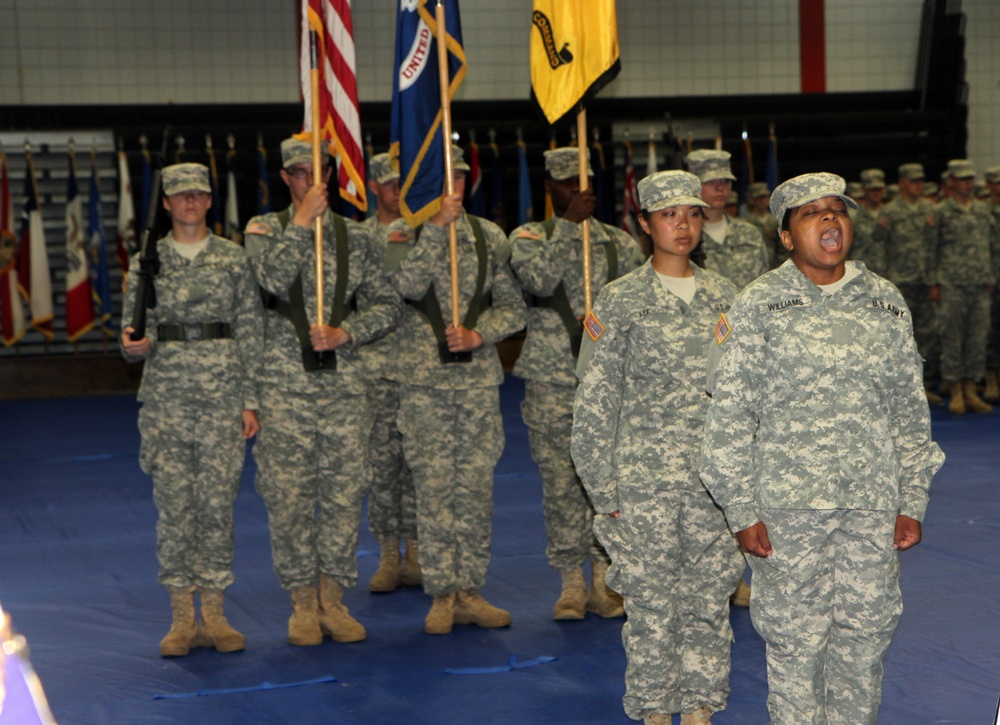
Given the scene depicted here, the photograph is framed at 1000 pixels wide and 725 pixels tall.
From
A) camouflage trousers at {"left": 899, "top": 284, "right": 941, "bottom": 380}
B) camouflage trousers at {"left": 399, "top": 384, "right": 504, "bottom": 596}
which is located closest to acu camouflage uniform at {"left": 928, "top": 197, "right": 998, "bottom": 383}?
camouflage trousers at {"left": 899, "top": 284, "right": 941, "bottom": 380}

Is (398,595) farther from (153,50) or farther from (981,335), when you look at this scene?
(153,50)

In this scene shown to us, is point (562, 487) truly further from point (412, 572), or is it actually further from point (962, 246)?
point (962, 246)

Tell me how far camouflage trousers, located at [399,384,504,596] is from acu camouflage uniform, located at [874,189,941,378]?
7.28 m

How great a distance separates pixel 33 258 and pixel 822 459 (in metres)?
11.6

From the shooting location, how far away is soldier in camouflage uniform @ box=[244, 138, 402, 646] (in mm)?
5188

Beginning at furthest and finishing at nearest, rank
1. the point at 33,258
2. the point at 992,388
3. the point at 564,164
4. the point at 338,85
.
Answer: the point at 33,258 < the point at 992,388 < the point at 338,85 < the point at 564,164

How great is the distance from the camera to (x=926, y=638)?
193 inches

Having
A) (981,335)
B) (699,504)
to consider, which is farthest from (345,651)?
(981,335)

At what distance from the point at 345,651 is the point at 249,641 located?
432mm

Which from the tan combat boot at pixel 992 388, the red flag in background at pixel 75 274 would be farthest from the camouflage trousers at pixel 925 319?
the red flag in background at pixel 75 274

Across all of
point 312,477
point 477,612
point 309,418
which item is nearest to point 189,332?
point 309,418

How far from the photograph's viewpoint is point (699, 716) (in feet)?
12.8

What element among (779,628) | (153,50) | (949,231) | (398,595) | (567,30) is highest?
(153,50)

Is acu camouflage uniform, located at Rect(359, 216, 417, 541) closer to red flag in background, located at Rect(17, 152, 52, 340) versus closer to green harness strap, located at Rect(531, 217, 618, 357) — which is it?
green harness strap, located at Rect(531, 217, 618, 357)
